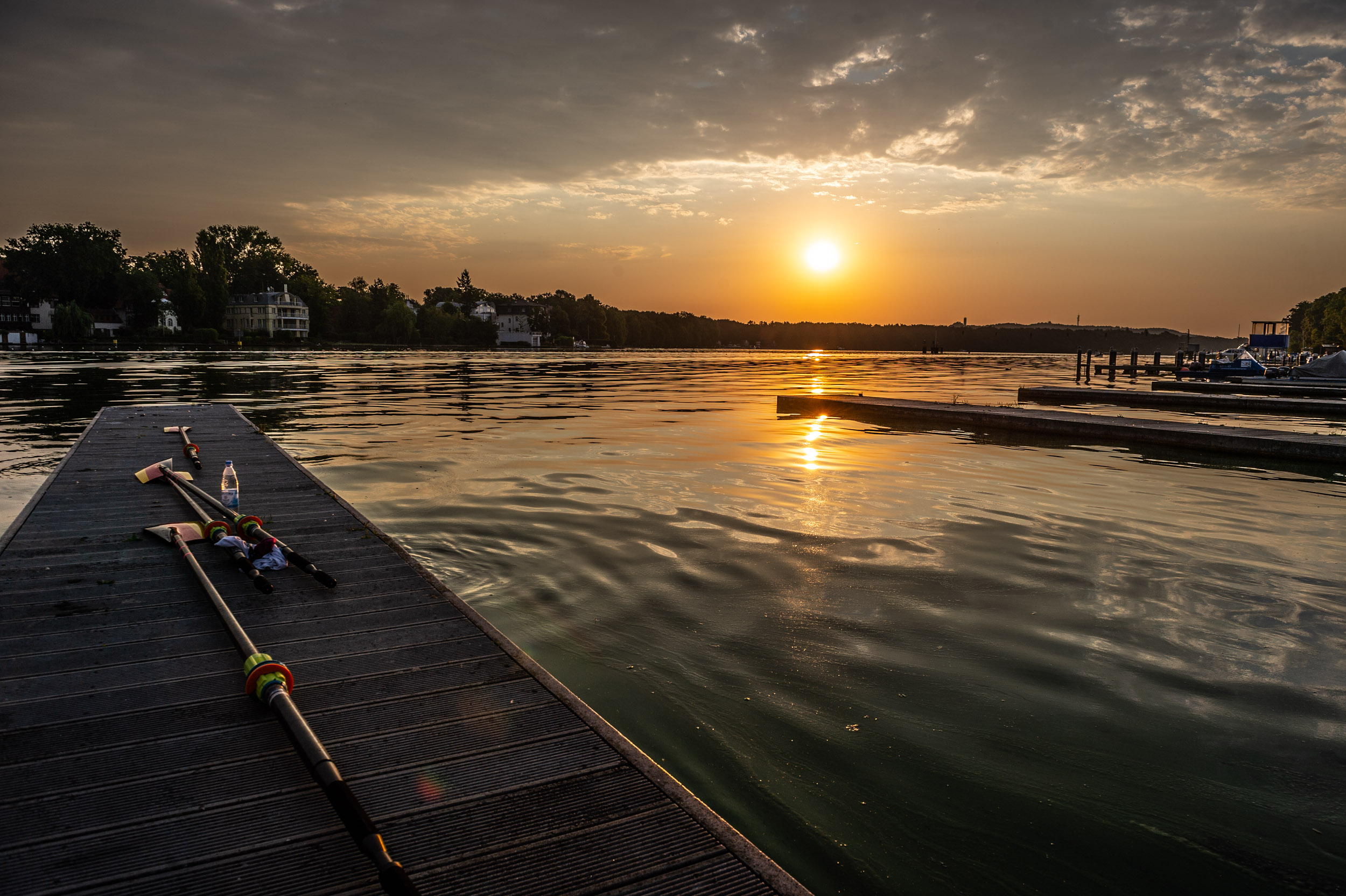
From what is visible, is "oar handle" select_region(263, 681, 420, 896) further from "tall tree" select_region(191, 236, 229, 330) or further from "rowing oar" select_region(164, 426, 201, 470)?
"tall tree" select_region(191, 236, 229, 330)

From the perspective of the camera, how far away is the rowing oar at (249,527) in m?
5.42

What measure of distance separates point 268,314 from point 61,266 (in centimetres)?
2855

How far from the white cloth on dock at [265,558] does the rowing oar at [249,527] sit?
1.7 inches

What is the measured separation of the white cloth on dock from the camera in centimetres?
582

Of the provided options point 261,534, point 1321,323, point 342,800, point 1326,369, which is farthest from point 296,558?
point 1321,323

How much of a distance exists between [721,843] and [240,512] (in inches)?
285

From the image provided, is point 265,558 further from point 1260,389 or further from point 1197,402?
point 1260,389

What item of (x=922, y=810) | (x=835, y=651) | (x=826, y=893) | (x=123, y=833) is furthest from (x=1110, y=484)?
(x=123, y=833)

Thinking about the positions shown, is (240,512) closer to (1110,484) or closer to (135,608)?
(135,608)

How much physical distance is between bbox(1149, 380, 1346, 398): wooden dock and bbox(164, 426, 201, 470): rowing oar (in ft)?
113

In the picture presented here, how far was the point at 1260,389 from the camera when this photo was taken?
32344 millimetres

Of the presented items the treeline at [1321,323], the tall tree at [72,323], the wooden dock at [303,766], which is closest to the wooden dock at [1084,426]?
the wooden dock at [303,766]

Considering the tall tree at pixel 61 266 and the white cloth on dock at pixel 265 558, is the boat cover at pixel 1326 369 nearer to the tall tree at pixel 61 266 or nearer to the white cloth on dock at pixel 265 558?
the white cloth on dock at pixel 265 558

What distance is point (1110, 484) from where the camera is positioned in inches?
482
